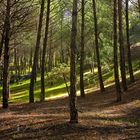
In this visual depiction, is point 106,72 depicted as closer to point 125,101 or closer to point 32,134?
point 125,101

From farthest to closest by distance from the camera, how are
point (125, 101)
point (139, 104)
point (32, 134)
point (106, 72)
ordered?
point (106, 72), point (125, 101), point (139, 104), point (32, 134)

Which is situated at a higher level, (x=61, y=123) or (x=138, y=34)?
(x=138, y=34)

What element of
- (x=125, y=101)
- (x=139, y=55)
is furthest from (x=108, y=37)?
(x=125, y=101)

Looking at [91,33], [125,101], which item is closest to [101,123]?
[125,101]

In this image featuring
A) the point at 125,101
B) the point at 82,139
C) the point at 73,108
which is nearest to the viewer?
the point at 82,139

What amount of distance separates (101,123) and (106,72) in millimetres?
49037

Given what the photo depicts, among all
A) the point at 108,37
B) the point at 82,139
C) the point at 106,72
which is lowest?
the point at 82,139

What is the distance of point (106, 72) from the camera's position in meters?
66.3

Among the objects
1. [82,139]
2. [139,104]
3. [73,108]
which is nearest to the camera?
[82,139]

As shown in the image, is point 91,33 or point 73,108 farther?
point 91,33

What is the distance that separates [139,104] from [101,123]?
8.49 m

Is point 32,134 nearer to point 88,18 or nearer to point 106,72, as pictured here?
point 88,18

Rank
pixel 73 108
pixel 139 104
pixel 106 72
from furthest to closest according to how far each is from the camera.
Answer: pixel 106 72, pixel 139 104, pixel 73 108

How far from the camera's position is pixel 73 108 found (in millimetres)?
16656
